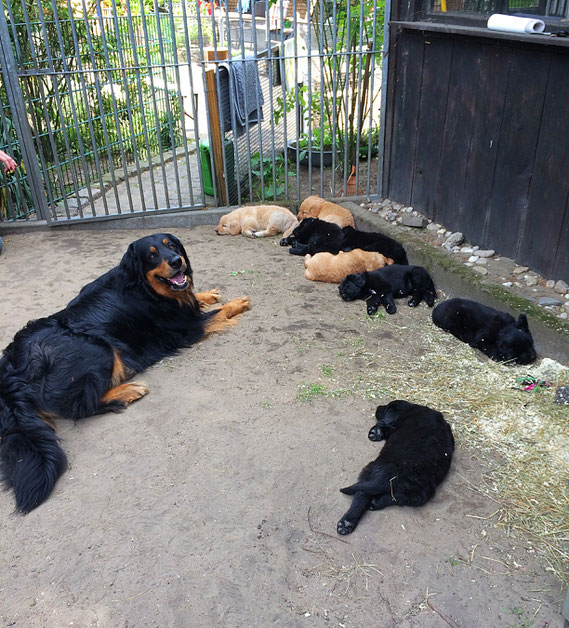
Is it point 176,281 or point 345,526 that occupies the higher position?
point 176,281

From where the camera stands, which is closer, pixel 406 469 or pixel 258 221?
pixel 406 469

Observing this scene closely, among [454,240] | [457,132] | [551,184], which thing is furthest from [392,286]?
[457,132]

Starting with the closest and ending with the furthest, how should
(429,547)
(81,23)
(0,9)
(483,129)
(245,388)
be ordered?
(429,547), (245,388), (483,129), (0,9), (81,23)

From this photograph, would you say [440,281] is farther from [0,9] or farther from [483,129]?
[0,9]

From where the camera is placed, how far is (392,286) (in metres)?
5.07

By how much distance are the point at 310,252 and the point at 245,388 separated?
2486 millimetres

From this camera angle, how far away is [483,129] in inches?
198

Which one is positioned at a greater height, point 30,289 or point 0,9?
point 0,9

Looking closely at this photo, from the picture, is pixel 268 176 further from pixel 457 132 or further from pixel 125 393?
pixel 125 393

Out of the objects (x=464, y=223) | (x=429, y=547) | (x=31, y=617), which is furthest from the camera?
(x=464, y=223)

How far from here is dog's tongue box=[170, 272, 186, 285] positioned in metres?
4.26

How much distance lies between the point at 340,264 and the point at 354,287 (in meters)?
0.45

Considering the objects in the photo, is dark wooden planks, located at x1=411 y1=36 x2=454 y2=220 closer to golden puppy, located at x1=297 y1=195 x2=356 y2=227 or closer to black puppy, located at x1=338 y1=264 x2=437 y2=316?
golden puppy, located at x1=297 y1=195 x2=356 y2=227

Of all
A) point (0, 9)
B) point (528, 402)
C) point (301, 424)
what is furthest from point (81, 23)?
point (528, 402)
